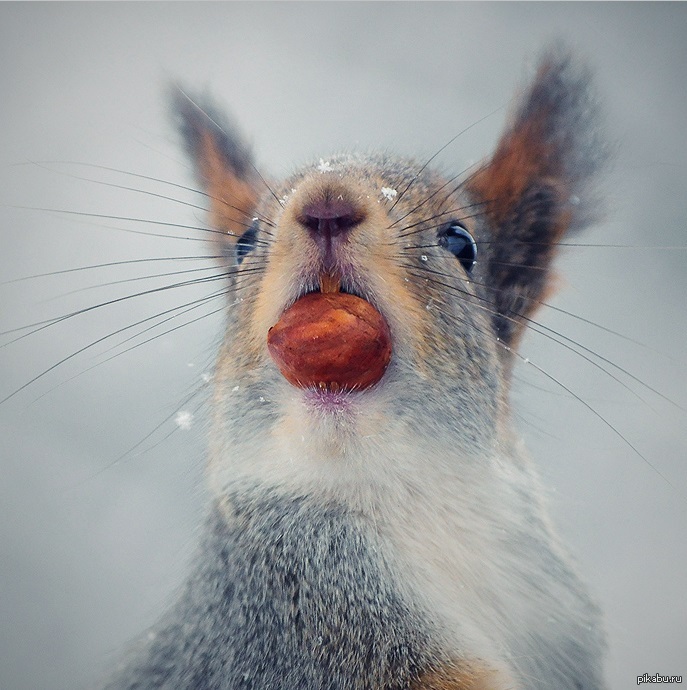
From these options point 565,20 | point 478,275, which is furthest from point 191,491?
point 565,20

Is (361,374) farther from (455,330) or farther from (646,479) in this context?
(646,479)

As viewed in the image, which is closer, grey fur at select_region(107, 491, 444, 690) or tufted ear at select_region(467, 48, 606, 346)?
grey fur at select_region(107, 491, 444, 690)

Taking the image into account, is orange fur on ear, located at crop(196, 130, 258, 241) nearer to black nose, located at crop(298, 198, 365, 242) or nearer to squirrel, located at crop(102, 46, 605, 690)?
squirrel, located at crop(102, 46, 605, 690)

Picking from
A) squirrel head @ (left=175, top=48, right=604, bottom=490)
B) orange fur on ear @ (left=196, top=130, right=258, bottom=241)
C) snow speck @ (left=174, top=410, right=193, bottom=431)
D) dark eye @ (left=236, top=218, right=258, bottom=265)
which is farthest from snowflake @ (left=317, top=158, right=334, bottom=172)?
snow speck @ (left=174, top=410, right=193, bottom=431)

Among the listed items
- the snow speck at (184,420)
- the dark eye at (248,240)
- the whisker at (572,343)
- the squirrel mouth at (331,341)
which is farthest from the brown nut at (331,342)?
the snow speck at (184,420)

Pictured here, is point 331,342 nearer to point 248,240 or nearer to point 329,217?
point 329,217

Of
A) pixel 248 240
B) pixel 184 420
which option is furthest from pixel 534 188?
pixel 184 420

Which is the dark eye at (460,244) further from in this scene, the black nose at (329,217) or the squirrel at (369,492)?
the black nose at (329,217)
